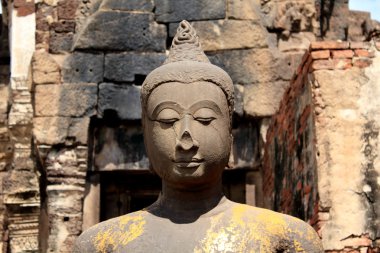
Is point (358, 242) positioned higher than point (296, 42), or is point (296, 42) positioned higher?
point (296, 42)

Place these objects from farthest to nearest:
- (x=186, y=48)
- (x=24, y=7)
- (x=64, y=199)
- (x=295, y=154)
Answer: (x=24, y=7) → (x=64, y=199) → (x=295, y=154) → (x=186, y=48)

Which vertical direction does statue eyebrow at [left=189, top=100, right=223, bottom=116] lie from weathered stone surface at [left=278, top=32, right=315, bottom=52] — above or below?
below

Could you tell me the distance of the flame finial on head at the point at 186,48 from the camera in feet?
14.1

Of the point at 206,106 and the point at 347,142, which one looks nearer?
the point at 206,106

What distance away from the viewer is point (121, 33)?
9.57 meters

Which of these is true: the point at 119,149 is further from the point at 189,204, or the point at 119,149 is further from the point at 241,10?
the point at 189,204

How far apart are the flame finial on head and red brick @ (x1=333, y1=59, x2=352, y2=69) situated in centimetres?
261

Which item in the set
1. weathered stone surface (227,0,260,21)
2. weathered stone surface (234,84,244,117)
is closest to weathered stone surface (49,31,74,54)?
weathered stone surface (227,0,260,21)

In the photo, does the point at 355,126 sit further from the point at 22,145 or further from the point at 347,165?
the point at 22,145

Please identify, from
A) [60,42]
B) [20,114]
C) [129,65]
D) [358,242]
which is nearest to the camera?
[358,242]

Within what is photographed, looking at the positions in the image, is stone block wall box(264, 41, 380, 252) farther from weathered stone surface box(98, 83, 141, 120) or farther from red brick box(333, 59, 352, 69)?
weathered stone surface box(98, 83, 141, 120)

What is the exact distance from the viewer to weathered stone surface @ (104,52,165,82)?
9.42m

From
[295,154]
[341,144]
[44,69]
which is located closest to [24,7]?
[44,69]

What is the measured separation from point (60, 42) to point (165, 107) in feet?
19.6
